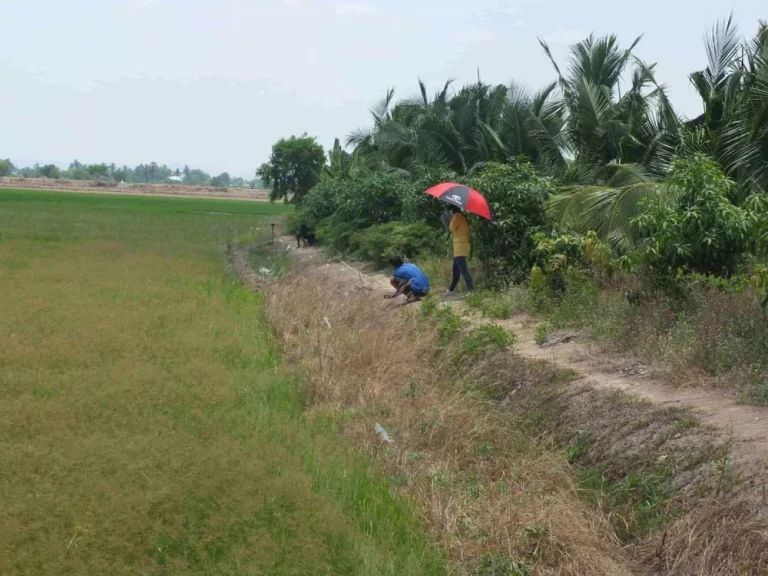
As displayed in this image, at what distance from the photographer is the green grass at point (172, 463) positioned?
4.41m

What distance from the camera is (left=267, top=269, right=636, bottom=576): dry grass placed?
4848 millimetres

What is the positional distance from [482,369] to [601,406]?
6.41 feet

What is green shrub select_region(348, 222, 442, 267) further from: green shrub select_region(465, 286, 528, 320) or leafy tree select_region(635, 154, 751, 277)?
leafy tree select_region(635, 154, 751, 277)

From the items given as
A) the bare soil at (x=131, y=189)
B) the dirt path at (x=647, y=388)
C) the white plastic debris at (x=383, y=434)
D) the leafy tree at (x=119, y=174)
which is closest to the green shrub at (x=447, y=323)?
the dirt path at (x=647, y=388)

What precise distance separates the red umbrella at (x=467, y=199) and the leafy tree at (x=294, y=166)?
3224 centimetres

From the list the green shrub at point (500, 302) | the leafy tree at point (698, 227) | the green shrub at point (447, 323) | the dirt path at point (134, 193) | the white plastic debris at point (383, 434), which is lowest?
the dirt path at point (134, 193)

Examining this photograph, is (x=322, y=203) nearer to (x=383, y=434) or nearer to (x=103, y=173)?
(x=383, y=434)

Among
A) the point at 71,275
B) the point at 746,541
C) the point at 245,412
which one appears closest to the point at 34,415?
the point at 245,412

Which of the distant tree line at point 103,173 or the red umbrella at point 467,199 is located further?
the distant tree line at point 103,173

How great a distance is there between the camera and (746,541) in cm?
434

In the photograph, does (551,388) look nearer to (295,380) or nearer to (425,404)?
(425,404)

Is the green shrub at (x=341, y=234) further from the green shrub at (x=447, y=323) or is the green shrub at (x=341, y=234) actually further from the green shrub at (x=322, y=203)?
the green shrub at (x=447, y=323)

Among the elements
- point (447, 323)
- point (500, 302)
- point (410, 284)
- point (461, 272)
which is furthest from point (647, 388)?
point (461, 272)

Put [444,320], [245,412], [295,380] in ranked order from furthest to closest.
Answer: [444,320]
[295,380]
[245,412]
